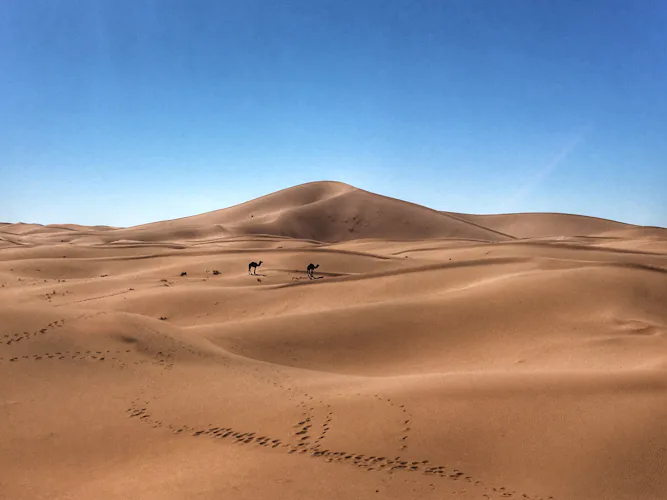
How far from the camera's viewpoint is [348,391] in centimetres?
813

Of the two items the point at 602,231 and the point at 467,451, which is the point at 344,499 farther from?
the point at 602,231

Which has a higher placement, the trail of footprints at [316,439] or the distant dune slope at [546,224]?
the distant dune slope at [546,224]

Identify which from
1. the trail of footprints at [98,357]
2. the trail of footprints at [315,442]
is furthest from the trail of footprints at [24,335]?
the trail of footprints at [315,442]

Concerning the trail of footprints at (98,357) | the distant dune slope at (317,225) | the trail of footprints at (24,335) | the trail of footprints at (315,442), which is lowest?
the trail of footprints at (315,442)

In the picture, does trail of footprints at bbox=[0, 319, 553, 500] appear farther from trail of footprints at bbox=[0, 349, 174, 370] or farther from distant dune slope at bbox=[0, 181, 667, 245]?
distant dune slope at bbox=[0, 181, 667, 245]

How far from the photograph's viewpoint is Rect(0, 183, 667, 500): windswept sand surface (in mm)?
5574

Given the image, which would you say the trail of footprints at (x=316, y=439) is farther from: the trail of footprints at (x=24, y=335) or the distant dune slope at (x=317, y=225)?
the distant dune slope at (x=317, y=225)

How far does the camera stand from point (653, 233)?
74.5 meters

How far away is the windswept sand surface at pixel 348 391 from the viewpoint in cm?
557

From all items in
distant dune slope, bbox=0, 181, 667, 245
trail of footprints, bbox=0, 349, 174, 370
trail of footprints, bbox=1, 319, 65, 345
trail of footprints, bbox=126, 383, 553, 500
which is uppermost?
distant dune slope, bbox=0, 181, 667, 245

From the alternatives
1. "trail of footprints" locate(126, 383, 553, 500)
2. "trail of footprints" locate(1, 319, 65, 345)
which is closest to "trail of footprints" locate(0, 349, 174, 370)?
"trail of footprints" locate(1, 319, 65, 345)

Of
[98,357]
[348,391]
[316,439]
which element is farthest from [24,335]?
[316,439]

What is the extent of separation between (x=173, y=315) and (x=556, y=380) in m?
12.0

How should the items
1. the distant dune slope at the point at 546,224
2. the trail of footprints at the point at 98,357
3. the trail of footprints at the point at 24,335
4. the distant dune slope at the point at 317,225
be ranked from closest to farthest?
the trail of footprints at the point at 98,357 < the trail of footprints at the point at 24,335 < the distant dune slope at the point at 317,225 < the distant dune slope at the point at 546,224
